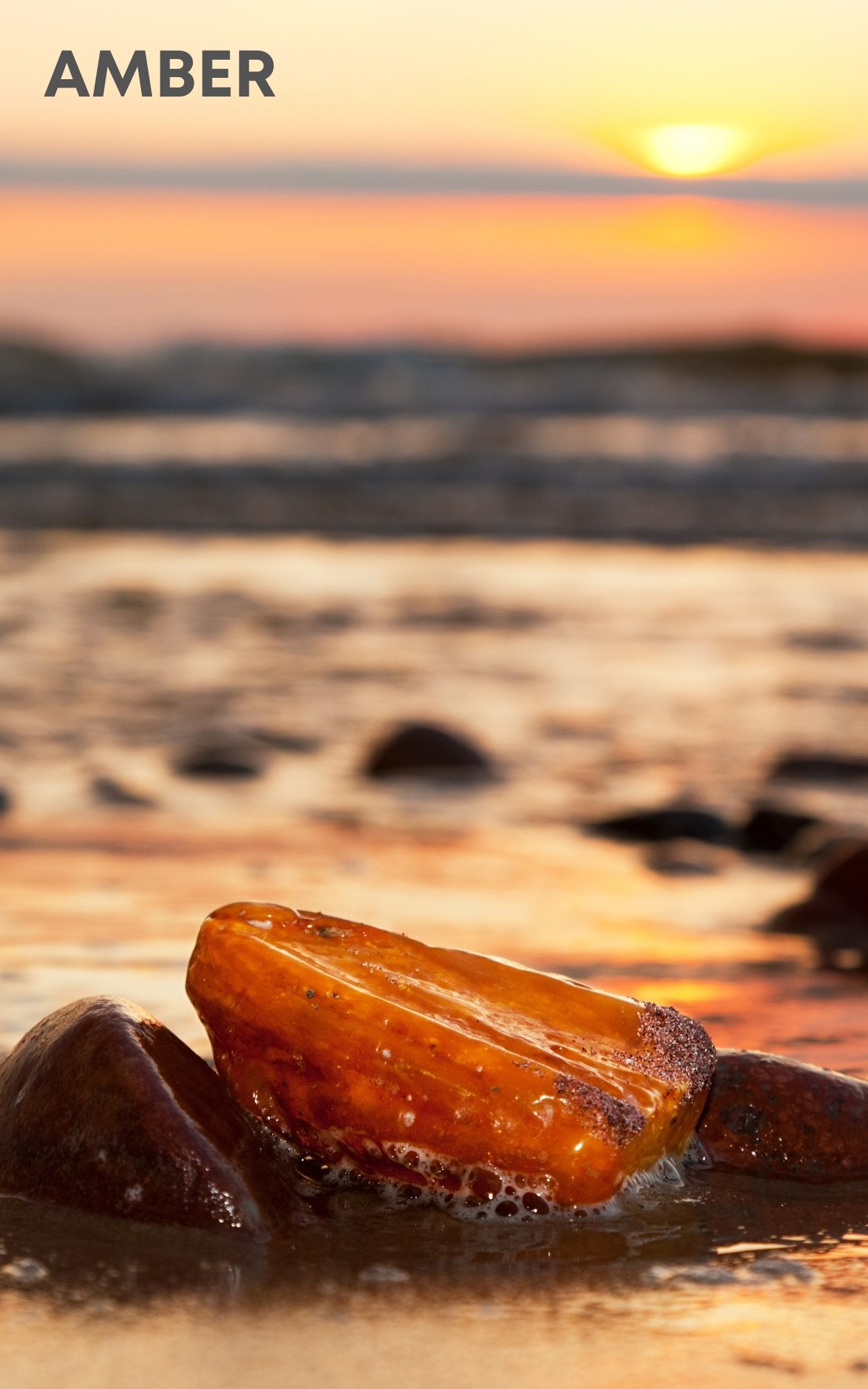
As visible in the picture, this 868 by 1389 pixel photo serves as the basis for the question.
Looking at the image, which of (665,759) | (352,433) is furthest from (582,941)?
(352,433)

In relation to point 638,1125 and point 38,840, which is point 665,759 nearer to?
point 38,840

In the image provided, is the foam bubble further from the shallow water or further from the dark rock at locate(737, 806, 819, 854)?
the dark rock at locate(737, 806, 819, 854)

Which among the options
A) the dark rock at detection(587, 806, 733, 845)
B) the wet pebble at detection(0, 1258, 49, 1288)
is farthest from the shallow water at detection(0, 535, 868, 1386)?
the dark rock at detection(587, 806, 733, 845)

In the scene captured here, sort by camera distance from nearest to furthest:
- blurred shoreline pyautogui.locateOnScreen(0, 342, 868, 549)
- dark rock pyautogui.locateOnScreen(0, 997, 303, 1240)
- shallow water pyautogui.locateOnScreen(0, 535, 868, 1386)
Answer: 1. shallow water pyautogui.locateOnScreen(0, 535, 868, 1386)
2. dark rock pyautogui.locateOnScreen(0, 997, 303, 1240)
3. blurred shoreline pyautogui.locateOnScreen(0, 342, 868, 549)

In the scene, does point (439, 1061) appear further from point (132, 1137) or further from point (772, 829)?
point (772, 829)

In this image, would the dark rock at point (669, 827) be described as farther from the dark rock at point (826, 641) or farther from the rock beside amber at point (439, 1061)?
the dark rock at point (826, 641)

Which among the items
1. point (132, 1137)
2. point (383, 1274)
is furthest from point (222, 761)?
point (383, 1274)

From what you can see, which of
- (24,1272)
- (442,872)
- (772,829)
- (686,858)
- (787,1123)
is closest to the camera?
(24,1272)
